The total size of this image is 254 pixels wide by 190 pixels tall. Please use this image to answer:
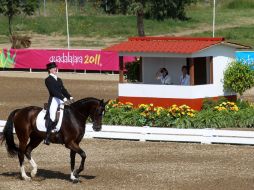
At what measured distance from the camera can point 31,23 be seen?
78.6 meters

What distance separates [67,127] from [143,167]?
2.74 meters

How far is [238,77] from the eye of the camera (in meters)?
28.4

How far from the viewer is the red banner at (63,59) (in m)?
46.5

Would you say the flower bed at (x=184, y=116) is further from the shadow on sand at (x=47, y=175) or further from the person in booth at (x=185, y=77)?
the shadow on sand at (x=47, y=175)

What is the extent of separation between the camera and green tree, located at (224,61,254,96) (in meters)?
28.4

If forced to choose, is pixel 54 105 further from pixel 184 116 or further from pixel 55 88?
pixel 184 116

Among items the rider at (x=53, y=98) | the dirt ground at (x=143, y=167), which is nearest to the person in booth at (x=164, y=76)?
the dirt ground at (x=143, y=167)

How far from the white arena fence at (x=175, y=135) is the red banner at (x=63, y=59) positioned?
19.6 m

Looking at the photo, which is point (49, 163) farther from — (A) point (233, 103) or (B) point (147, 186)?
(A) point (233, 103)

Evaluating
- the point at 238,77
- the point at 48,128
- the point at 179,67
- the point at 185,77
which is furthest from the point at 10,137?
the point at 238,77

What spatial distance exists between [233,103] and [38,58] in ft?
76.6

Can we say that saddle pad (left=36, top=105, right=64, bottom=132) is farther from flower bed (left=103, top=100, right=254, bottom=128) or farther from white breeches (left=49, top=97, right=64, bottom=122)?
flower bed (left=103, top=100, right=254, bottom=128)

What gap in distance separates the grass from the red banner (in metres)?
18.3

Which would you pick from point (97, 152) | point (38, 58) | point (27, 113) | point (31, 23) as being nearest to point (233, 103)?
point (97, 152)
